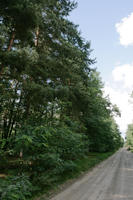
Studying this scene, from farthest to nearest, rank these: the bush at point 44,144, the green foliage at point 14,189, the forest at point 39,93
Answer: the forest at point 39,93 < the bush at point 44,144 < the green foliage at point 14,189

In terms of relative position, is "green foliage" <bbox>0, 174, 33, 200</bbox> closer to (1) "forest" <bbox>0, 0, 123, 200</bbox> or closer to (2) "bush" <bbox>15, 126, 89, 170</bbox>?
(1) "forest" <bbox>0, 0, 123, 200</bbox>

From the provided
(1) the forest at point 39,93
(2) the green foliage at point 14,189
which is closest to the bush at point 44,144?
(1) the forest at point 39,93

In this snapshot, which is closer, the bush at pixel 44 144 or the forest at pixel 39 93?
the bush at pixel 44 144

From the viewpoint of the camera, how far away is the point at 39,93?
907 cm

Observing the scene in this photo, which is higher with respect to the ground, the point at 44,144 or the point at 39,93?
the point at 39,93

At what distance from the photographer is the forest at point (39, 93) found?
5809 millimetres

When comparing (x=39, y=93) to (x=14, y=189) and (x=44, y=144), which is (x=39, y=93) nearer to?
(x=44, y=144)

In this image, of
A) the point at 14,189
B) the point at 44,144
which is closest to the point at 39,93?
the point at 44,144

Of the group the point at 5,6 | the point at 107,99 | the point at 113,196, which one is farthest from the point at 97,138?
the point at 5,6

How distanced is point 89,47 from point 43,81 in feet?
23.2

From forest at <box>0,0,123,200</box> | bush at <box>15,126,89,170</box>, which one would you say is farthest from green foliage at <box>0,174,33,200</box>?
bush at <box>15,126,89,170</box>

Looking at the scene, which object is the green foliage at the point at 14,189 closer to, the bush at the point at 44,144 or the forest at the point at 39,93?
the forest at the point at 39,93

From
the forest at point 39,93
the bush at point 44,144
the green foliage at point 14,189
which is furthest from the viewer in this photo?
the forest at point 39,93

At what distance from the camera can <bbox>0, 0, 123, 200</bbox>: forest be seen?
5809 millimetres
